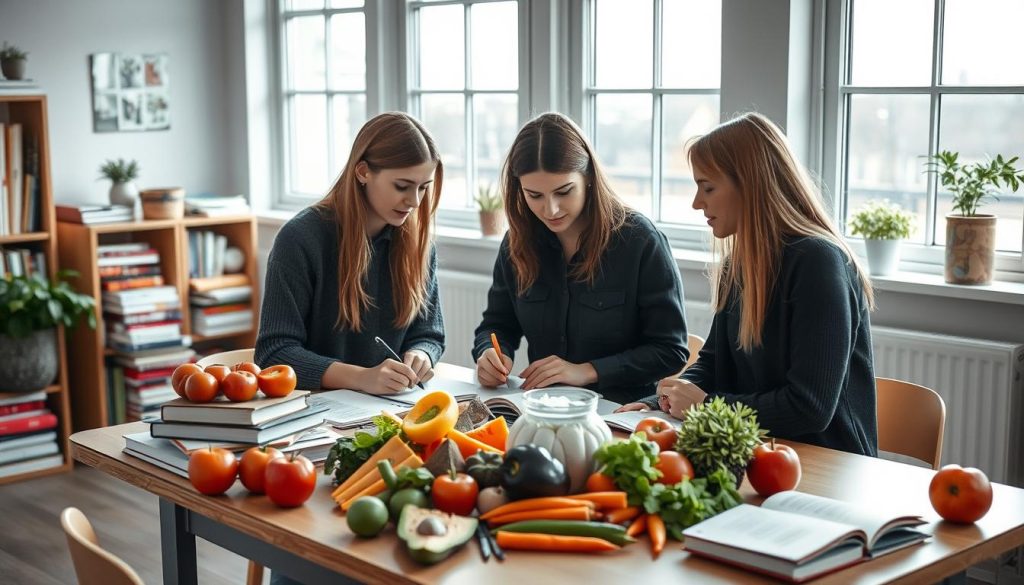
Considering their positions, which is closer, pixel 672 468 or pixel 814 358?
pixel 672 468

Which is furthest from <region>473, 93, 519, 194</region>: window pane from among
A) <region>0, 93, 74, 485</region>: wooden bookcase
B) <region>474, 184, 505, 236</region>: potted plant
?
<region>0, 93, 74, 485</region>: wooden bookcase

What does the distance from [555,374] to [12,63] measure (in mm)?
2904

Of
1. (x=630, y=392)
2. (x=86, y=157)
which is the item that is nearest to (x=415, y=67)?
(x=86, y=157)

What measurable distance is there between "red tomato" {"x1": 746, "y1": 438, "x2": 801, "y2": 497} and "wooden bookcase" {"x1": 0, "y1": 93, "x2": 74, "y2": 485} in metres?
3.39

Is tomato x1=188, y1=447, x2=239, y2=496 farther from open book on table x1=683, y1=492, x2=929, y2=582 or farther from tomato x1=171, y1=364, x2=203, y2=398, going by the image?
open book on table x1=683, y1=492, x2=929, y2=582

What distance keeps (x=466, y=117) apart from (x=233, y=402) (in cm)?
275

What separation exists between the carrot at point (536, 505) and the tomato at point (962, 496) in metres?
0.52

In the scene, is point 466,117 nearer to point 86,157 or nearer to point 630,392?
point 86,157

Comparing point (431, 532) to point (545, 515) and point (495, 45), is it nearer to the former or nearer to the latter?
point (545, 515)

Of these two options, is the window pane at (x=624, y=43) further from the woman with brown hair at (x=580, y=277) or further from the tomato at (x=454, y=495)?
the tomato at (x=454, y=495)

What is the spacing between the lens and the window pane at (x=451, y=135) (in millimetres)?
4676

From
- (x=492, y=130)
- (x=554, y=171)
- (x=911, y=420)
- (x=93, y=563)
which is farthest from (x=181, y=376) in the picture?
(x=492, y=130)

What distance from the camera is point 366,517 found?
1642 millimetres

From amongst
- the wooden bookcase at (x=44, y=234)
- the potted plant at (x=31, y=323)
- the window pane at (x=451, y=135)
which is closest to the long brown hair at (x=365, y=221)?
the window pane at (x=451, y=135)
